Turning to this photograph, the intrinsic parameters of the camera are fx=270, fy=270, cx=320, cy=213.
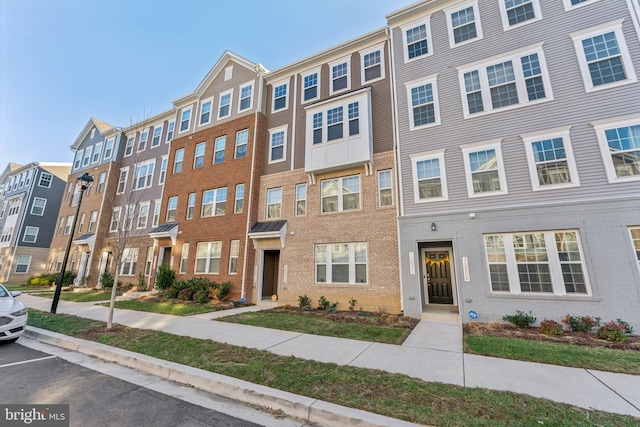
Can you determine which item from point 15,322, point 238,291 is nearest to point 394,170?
point 238,291

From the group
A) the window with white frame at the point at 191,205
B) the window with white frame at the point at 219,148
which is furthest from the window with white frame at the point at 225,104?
the window with white frame at the point at 191,205

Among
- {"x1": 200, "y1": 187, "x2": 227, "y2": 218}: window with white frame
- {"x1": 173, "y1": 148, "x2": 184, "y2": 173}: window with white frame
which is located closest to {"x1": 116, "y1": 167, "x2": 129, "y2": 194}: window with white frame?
{"x1": 173, "y1": 148, "x2": 184, "y2": 173}: window with white frame

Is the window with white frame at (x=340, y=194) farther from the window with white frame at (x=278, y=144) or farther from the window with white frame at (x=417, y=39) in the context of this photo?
the window with white frame at (x=417, y=39)

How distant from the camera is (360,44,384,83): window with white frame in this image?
13.0 meters

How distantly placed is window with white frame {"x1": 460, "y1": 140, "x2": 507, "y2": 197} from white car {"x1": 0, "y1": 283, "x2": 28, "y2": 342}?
1399cm

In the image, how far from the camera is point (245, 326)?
856 cm

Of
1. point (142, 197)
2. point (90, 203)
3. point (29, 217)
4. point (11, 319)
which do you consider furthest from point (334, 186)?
point (29, 217)

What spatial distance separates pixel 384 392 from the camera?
3.99 m

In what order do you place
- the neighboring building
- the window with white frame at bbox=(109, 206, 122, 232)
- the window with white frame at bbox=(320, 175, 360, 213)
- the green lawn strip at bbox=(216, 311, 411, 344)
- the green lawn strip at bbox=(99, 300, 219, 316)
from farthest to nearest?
the neighboring building → the window with white frame at bbox=(109, 206, 122, 232) → the window with white frame at bbox=(320, 175, 360, 213) → the green lawn strip at bbox=(99, 300, 219, 316) → the green lawn strip at bbox=(216, 311, 411, 344)

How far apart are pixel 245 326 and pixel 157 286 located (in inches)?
382

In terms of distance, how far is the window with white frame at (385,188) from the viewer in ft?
38.2

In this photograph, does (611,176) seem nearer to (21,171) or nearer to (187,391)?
(187,391)

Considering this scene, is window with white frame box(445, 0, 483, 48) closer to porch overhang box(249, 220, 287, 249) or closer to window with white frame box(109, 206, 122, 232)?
porch overhang box(249, 220, 287, 249)

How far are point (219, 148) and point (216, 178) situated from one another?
2.08 m
